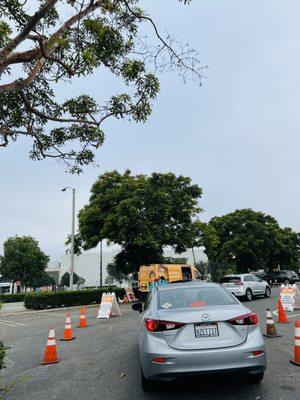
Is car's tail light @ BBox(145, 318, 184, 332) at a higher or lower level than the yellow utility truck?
lower

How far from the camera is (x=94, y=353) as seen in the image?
8.77m

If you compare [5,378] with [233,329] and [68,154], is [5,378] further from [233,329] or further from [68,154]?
[68,154]

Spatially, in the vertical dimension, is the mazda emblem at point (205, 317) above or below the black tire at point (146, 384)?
above

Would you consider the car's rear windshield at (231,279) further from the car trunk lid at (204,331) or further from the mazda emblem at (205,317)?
the mazda emblem at (205,317)

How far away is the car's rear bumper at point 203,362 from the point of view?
453 centimetres

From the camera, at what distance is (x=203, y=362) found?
4.53 metres

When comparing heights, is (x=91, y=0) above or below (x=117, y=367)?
above

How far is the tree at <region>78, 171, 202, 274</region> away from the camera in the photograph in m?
27.5

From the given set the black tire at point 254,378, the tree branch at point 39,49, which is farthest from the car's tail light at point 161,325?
the tree branch at point 39,49

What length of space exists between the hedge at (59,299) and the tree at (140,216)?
4159 mm

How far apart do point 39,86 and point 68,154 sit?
5.75ft

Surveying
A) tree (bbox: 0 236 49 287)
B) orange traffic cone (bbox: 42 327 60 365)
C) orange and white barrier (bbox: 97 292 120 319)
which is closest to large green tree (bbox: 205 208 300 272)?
orange and white barrier (bbox: 97 292 120 319)

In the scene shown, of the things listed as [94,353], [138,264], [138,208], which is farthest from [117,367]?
[138,264]

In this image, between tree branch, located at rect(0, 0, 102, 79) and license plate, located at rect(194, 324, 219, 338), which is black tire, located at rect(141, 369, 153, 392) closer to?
license plate, located at rect(194, 324, 219, 338)
